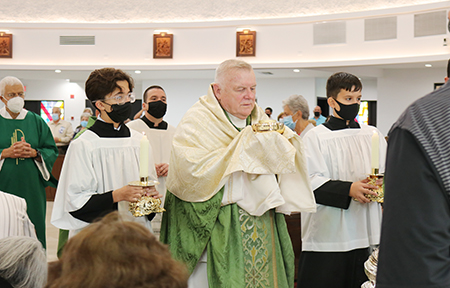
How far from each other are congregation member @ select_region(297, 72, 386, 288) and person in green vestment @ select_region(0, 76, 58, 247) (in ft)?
8.84

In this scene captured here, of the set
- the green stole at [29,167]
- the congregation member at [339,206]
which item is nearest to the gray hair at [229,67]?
the congregation member at [339,206]

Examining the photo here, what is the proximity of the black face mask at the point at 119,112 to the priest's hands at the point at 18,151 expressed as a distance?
6.48 feet

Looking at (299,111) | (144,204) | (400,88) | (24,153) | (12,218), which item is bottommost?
(12,218)

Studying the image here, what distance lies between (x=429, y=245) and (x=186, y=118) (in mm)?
1884

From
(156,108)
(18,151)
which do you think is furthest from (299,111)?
(18,151)

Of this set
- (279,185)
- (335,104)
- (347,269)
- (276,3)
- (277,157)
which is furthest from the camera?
(276,3)

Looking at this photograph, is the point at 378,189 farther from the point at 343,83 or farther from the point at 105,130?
the point at 105,130

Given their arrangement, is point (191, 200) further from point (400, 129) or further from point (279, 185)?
point (400, 129)

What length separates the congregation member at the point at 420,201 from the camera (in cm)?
114

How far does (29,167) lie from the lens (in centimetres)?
471

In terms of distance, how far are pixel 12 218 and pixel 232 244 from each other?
49.7 inches

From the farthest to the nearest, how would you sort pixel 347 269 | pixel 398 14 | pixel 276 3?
1. pixel 276 3
2. pixel 398 14
3. pixel 347 269

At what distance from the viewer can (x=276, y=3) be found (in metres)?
Result: 15.7

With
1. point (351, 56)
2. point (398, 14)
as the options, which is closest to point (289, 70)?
point (351, 56)
